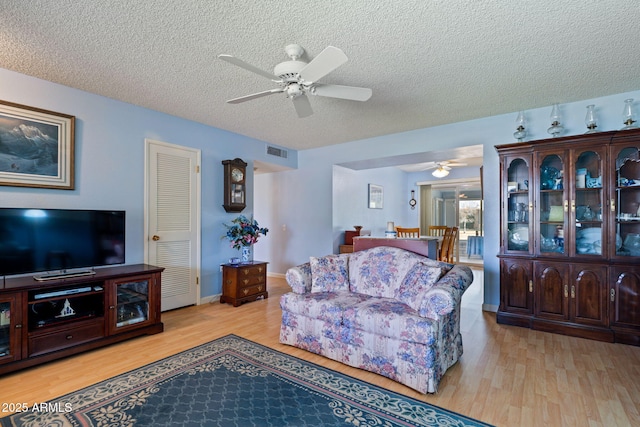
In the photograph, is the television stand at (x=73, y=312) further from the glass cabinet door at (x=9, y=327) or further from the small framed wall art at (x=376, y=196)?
the small framed wall art at (x=376, y=196)

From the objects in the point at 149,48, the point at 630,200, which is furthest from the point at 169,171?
the point at 630,200

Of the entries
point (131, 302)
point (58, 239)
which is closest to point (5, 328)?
point (58, 239)

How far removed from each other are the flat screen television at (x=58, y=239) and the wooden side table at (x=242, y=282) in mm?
1402

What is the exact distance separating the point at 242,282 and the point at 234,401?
7.73ft

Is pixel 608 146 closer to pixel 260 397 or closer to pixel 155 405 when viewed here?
pixel 260 397

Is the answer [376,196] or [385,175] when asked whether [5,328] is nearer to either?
[376,196]

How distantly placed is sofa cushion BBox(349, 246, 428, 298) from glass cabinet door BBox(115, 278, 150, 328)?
2084 mm

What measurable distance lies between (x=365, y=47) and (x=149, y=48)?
5.46 feet

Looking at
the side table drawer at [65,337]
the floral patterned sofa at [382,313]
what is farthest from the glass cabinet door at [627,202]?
the side table drawer at [65,337]

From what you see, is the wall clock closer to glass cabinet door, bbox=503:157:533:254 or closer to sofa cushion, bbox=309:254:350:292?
sofa cushion, bbox=309:254:350:292

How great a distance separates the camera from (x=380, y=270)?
3004mm

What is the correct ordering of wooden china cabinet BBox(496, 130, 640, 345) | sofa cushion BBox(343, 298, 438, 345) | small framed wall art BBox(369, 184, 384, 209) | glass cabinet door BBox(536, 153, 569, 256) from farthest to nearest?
small framed wall art BBox(369, 184, 384, 209) → glass cabinet door BBox(536, 153, 569, 256) → wooden china cabinet BBox(496, 130, 640, 345) → sofa cushion BBox(343, 298, 438, 345)

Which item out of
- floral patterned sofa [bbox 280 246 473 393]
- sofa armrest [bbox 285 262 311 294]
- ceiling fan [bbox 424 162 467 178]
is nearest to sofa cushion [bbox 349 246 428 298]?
floral patterned sofa [bbox 280 246 473 393]

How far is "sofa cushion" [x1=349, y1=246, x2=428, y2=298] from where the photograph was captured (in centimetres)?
291
